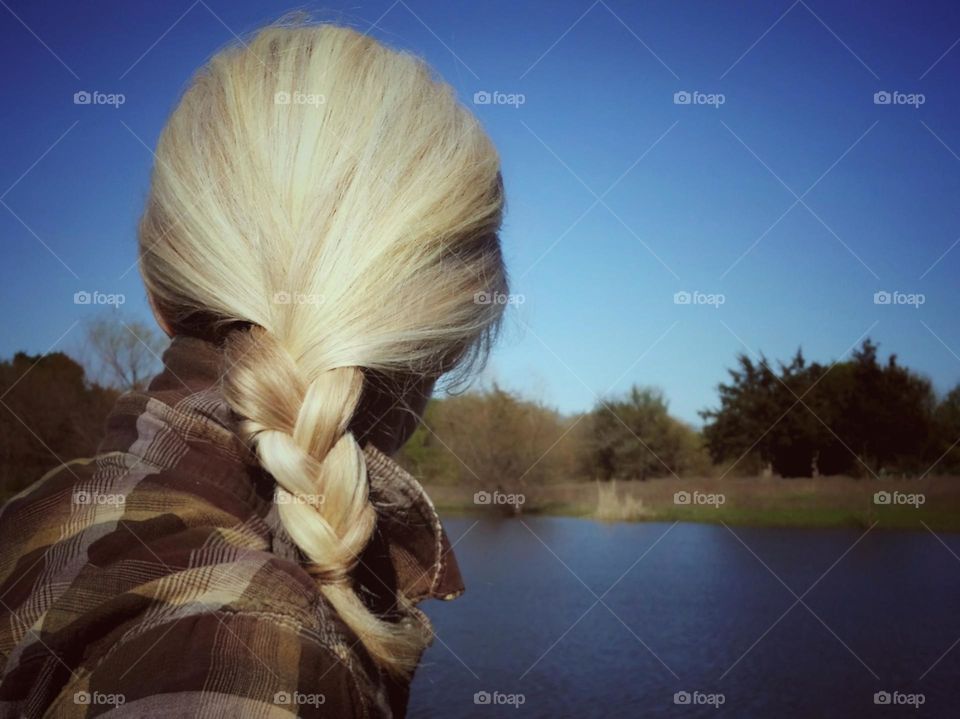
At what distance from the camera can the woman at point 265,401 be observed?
69cm

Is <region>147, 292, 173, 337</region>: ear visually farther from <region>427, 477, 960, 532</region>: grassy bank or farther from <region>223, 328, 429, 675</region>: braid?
<region>427, 477, 960, 532</region>: grassy bank

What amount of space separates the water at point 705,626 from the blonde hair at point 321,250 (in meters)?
8.87

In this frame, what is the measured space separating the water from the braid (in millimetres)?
8844

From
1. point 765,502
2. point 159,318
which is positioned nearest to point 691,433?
point 765,502

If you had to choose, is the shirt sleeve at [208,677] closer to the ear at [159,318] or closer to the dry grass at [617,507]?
the ear at [159,318]

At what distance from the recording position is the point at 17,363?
8.46 metres

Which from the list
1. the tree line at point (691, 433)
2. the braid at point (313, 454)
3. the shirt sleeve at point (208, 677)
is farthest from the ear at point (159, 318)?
the tree line at point (691, 433)

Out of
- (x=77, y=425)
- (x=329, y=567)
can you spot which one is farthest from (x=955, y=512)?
(x=329, y=567)

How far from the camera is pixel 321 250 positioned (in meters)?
0.82

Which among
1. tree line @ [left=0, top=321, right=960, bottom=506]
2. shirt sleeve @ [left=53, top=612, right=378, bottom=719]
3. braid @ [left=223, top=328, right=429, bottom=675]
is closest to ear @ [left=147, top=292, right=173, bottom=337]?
braid @ [left=223, top=328, right=429, bottom=675]

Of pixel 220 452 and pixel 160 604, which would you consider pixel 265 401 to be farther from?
pixel 160 604

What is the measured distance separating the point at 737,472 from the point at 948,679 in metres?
6.45

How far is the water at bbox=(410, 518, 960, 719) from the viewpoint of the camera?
11.1 meters

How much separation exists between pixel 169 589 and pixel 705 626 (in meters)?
13.7
